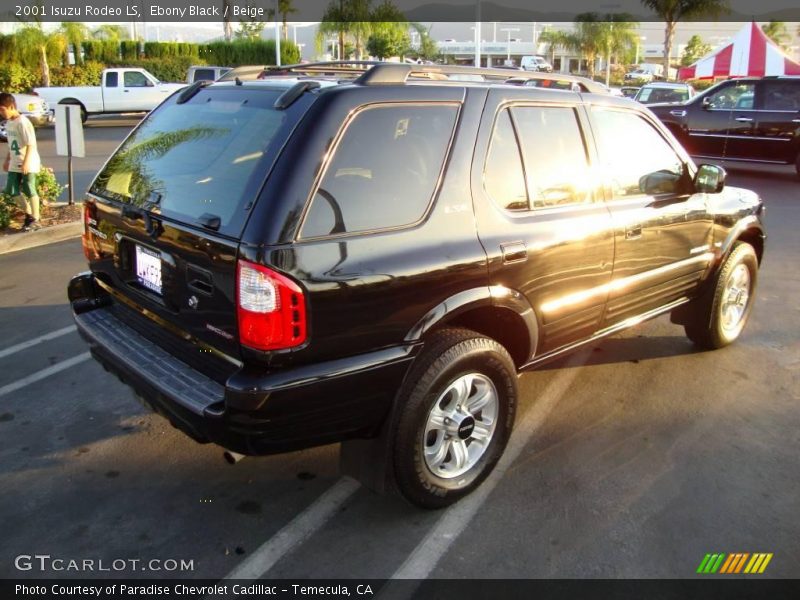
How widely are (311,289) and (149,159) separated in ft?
4.40

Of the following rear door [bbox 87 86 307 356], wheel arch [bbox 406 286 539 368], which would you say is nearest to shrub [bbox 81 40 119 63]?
rear door [bbox 87 86 307 356]

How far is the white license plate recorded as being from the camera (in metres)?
3.00

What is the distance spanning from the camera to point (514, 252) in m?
3.20

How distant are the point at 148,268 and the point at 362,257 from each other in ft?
3.49

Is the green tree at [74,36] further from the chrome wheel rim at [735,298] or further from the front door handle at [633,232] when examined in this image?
the front door handle at [633,232]

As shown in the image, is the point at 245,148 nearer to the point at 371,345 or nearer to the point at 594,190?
the point at 371,345

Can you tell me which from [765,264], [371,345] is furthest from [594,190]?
[765,264]

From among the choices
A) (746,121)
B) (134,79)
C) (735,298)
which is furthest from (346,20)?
(735,298)

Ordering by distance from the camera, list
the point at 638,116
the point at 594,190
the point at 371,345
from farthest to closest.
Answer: the point at 638,116 → the point at 594,190 → the point at 371,345

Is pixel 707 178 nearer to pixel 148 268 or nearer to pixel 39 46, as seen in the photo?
pixel 148 268

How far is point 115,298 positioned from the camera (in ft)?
11.4

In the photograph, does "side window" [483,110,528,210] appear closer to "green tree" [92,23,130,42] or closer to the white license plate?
the white license plate

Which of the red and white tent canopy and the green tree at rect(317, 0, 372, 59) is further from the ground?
the green tree at rect(317, 0, 372, 59)

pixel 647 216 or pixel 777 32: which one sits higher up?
pixel 777 32
